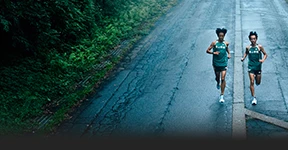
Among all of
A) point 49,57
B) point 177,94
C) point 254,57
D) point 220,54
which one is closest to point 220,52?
point 220,54

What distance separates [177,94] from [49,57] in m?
4.83

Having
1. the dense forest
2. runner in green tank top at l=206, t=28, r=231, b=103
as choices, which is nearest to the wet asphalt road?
the dense forest

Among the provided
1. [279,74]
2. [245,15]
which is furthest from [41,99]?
[245,15]

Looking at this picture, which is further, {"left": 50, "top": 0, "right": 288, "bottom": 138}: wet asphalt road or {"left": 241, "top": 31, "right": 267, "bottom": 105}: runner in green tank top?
{"left": 241, "top": 31, "right": 267, "bottom": 105}: runner in green tank top

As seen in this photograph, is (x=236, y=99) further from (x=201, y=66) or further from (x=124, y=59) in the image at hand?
(x=124, y=59)

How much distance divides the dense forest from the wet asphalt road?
0.75m

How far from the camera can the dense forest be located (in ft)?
28.3

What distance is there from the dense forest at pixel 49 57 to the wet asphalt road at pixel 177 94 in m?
0.75

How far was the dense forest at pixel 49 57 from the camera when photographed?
862 cm

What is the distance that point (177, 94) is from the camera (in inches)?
363

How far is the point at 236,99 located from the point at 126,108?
299 centimetres

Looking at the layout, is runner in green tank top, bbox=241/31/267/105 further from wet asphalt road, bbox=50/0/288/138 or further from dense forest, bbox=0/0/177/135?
dense forest, bbox=0/0/177/135

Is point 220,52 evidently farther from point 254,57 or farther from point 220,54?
point 254,57

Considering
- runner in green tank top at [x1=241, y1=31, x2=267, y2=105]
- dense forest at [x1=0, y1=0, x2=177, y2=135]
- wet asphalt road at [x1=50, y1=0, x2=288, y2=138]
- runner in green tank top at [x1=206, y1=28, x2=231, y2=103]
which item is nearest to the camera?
wet asphalt road at [x1=50, y1=0, x2=288, y2=138]
